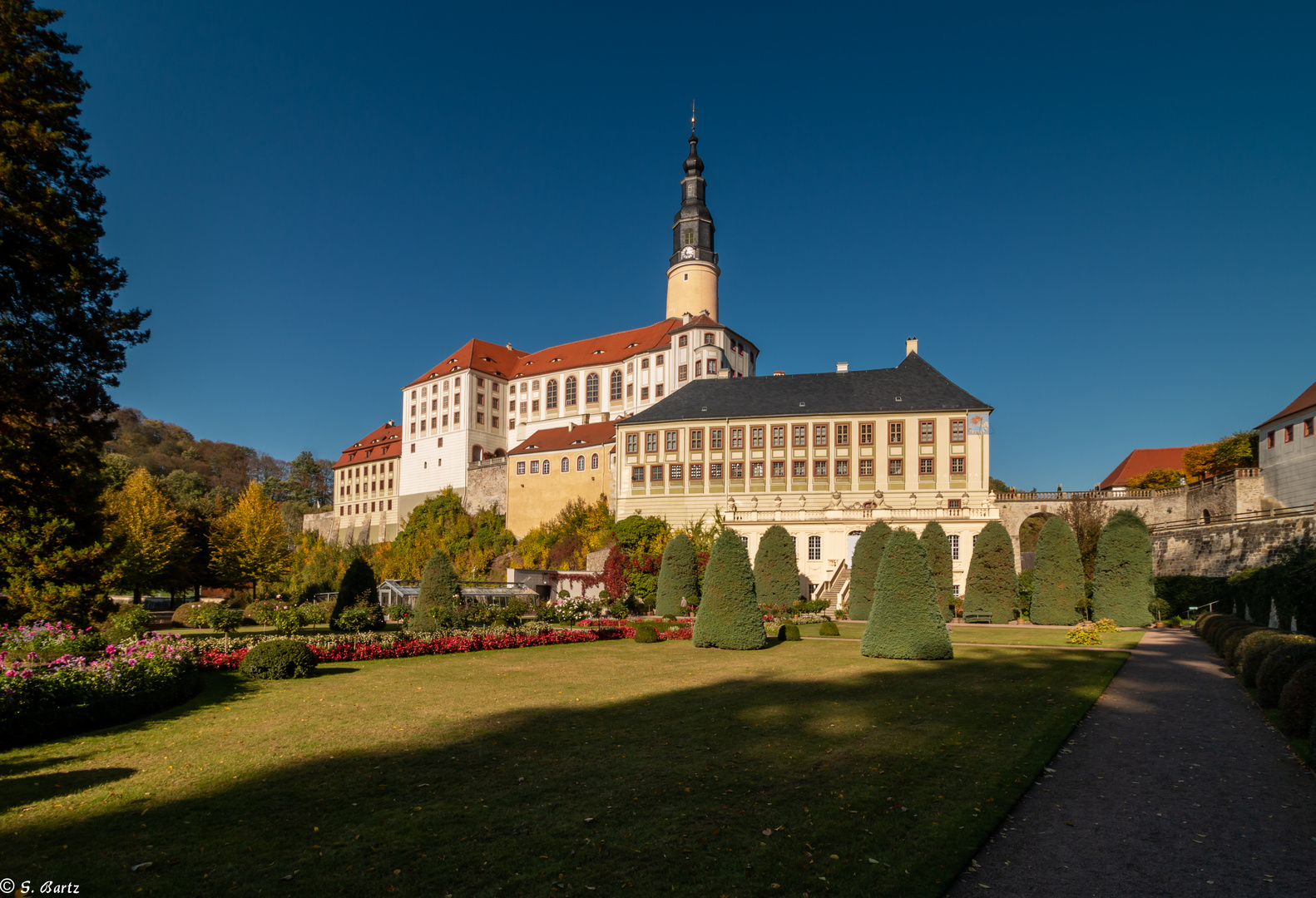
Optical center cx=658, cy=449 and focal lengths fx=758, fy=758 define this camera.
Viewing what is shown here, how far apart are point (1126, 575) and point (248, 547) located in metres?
44.1

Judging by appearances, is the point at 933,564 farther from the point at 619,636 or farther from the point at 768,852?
the point at 768,852

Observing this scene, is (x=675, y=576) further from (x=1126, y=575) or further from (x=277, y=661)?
(x=277, y=661)

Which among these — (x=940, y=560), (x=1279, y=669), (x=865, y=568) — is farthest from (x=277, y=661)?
(x=940, y=560)

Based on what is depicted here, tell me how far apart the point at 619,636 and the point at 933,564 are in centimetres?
1713

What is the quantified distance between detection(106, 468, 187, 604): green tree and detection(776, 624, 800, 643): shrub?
87.8ft

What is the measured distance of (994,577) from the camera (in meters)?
35.5

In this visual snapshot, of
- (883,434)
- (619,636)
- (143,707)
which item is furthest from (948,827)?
(883,434)

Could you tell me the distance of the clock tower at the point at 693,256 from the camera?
246 feet

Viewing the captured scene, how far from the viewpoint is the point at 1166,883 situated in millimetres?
5828

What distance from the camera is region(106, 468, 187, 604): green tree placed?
108 feet

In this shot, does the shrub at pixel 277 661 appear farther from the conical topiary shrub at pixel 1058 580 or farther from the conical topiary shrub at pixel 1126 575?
the conical topiary shrub at pixel 1126 575

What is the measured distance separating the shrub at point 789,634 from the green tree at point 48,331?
63.6ft

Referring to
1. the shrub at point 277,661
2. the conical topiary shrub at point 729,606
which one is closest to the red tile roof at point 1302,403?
the conical topiary shrub at point 729,606

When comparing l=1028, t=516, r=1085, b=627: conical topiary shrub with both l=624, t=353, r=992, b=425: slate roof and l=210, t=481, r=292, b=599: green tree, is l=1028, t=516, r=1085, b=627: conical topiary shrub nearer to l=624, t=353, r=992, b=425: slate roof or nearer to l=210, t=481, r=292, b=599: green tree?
l=624, t=353, r=992, b=425: slate roof
